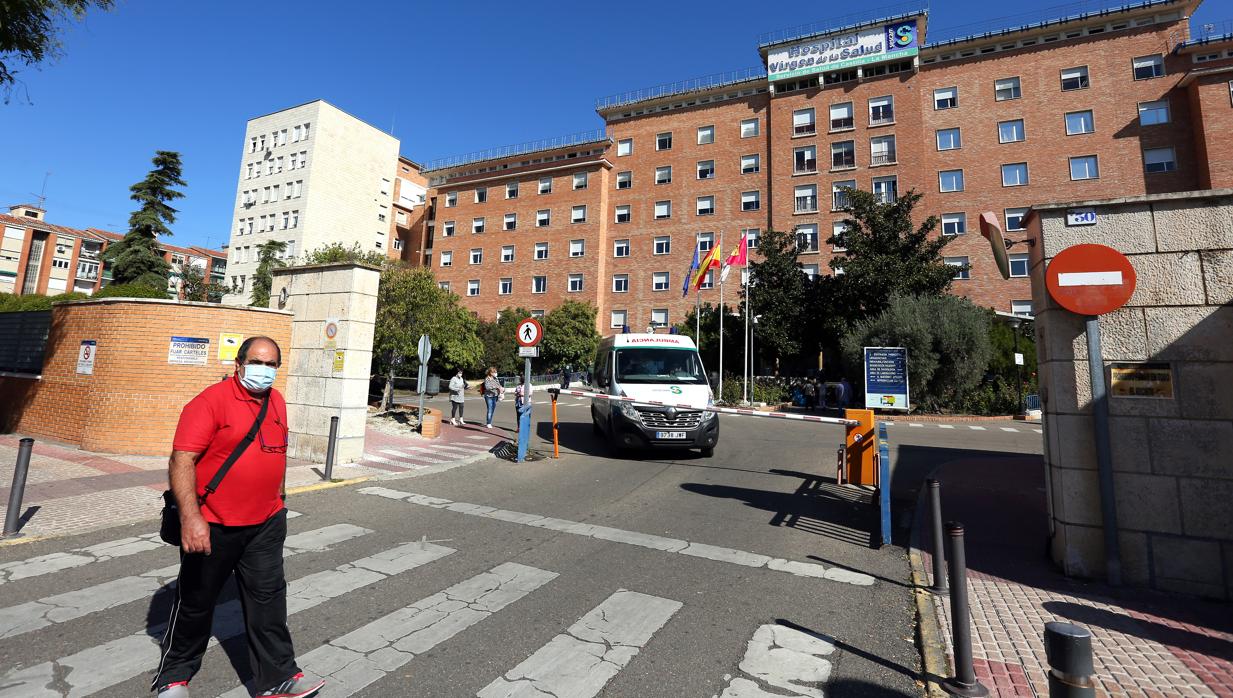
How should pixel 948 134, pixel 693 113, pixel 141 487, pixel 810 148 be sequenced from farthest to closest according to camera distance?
1. pixel 693 113
2. pixel 810 148
3. pixel 948 134
4. pixel 141 487

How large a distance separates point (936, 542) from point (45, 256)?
9078 centimetres

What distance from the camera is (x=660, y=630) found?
11.7 ft

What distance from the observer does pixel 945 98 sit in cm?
3572

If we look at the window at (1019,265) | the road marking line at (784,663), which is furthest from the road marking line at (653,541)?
the window at (1019,265)

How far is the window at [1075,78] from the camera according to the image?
3303cm

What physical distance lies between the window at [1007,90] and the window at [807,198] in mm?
12542

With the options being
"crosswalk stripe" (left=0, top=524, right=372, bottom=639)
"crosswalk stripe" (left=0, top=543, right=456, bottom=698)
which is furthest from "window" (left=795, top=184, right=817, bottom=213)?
"crosswalk stripe" (left=0, top=524, right=372, bottom=639)

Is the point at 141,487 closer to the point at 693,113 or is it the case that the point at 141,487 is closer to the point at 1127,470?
the point at 1127,470

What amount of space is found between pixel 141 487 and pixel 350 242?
2010 inches

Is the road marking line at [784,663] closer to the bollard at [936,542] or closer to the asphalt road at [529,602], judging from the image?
the asphalt road at [529,602]

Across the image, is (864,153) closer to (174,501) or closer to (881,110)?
(881,110)

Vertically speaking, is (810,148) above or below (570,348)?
above

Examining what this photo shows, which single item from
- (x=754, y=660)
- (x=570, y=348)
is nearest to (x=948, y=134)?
(x=570, y=348)

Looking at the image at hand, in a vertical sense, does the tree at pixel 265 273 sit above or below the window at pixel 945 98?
below
